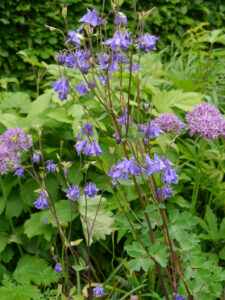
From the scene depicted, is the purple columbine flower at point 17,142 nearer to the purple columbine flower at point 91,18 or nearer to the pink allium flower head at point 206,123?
the purple columbine flower at point 91,18

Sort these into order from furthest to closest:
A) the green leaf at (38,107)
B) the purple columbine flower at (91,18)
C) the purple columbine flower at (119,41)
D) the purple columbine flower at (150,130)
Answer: the green leaf at (38,107) → the purple columbine flower at (150,130) → the purple columbine flower at (91,18) → the purple columbine flower at (119,41)

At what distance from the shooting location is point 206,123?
1.79 metres

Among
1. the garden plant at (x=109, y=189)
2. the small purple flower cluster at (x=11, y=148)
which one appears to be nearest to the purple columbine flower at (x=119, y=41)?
the garden plant at (x=109, y=189)

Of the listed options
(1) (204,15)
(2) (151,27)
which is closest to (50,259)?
(2) (151,27)

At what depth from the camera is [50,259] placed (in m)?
2.30

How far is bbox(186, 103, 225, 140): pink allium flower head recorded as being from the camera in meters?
1.79

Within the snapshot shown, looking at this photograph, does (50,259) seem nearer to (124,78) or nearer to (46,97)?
(46,97)

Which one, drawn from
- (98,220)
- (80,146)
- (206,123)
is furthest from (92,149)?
(98,220)

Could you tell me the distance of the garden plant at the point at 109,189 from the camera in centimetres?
134

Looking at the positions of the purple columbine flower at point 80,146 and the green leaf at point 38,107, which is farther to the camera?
the green leaf at point 38,107

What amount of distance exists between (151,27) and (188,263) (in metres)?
4.22

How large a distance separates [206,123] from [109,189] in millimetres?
754

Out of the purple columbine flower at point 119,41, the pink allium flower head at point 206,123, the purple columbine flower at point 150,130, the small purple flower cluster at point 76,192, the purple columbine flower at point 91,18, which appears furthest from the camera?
the pink allium flower head at point 206,123

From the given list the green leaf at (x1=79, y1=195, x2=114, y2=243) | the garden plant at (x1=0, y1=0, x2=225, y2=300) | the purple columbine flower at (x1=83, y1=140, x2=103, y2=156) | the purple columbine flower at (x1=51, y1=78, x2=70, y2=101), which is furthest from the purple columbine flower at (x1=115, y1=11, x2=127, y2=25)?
the green leaf at (x1=79, y1=195, x2=114, y2=243)
